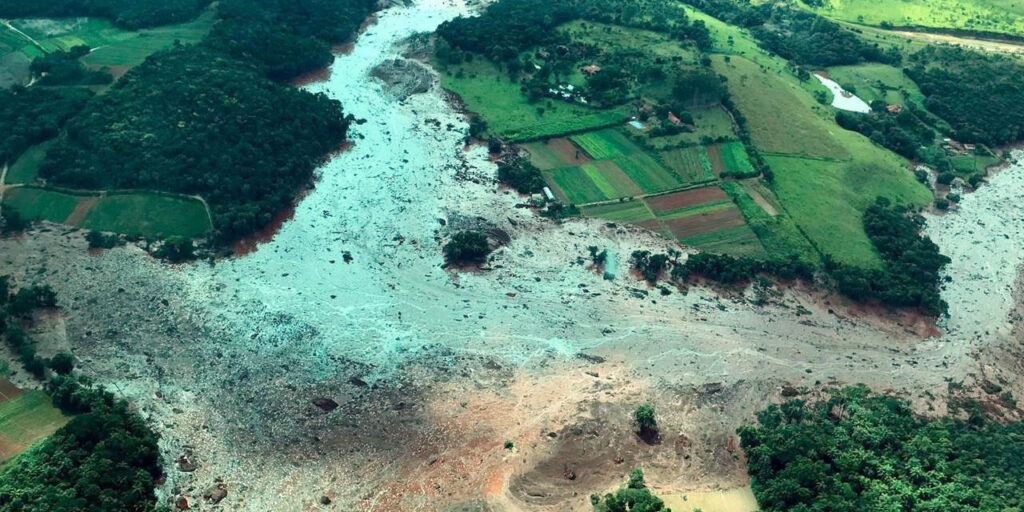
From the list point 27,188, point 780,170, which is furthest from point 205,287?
point 780,170

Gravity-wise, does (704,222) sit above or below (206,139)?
below

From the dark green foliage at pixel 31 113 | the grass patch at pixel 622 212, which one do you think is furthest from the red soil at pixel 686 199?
the dark green foliage at pixel 31 113

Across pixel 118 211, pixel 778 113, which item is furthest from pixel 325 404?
pixel 778 113

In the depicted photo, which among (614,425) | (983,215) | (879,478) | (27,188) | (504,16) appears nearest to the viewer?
(879,478)

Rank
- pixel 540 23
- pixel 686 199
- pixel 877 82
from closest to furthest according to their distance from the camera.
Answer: pixel 686 199 < pixel 877 82 < pixel 540 23

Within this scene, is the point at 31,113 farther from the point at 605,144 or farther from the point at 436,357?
the point at 605,144

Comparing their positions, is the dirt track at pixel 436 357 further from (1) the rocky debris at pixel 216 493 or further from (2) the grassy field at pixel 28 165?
(2) the grassy field at pixel 28 165

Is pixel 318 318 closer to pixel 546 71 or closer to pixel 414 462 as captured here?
pixel 414 462

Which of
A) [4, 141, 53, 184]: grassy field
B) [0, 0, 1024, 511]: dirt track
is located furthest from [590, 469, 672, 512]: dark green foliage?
[4, 141, 53, 184]: grassy field
